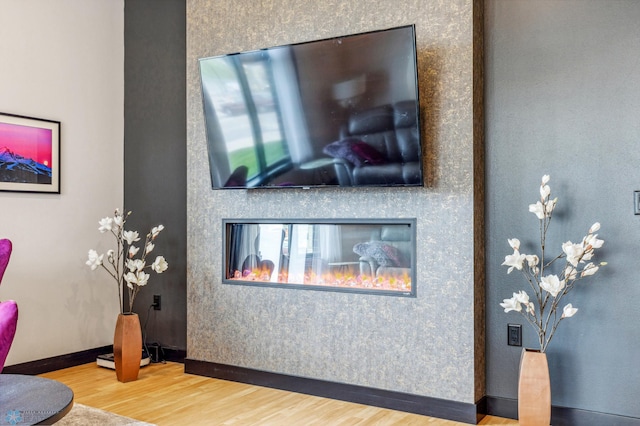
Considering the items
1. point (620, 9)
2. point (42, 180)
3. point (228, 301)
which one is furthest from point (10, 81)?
point (620, 9)

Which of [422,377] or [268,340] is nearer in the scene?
[422,377]

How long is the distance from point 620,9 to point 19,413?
3.19m

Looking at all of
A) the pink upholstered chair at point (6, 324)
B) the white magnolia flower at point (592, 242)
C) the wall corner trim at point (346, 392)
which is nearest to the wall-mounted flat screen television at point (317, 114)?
the white magnolia flower at point (592, 242)

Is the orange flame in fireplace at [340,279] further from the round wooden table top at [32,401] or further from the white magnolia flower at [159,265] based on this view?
the round wooden table top at [32,401]

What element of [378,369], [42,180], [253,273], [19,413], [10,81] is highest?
[10,81]

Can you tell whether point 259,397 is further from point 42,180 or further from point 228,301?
point 42,180

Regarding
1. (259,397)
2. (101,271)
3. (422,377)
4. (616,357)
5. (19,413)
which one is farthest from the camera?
(101,271)

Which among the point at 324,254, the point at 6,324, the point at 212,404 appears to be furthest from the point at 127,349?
the point at 6,324

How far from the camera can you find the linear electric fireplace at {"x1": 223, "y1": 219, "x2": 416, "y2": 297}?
133 inches

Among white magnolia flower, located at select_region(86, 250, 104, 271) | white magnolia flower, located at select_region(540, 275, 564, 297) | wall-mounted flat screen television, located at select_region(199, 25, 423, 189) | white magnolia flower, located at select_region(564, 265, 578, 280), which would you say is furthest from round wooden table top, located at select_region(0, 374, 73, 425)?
white magnolia flower, located at select_region(564, 265, 578, 280)

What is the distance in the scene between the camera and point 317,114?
3373mm

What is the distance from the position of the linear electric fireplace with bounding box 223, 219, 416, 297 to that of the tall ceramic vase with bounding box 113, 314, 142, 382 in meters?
0.70

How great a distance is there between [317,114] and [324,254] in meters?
0.89

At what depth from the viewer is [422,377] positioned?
3.21 m
